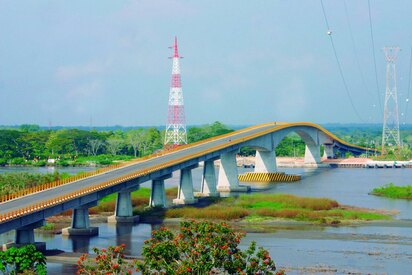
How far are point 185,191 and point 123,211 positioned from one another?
16.5 meters

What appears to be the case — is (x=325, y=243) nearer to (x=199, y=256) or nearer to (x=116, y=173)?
(x=116, y=173)

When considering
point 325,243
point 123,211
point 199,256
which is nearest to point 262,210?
point 123,211

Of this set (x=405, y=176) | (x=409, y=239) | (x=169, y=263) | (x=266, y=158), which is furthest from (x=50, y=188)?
(x=405, y=176)

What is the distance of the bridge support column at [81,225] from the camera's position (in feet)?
246

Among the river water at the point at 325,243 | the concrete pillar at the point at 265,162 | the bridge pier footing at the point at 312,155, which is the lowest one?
the river water at the point at 325,243

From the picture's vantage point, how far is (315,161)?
18838cm

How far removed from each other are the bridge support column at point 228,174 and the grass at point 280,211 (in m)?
22.7

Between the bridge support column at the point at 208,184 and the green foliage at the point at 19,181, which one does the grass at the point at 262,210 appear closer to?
the green foliage at the point at 19,181

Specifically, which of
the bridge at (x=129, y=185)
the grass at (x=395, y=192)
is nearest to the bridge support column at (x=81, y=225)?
the bridge at (x=129, y=185)

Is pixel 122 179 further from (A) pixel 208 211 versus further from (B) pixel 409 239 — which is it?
(B) pixel 409 239

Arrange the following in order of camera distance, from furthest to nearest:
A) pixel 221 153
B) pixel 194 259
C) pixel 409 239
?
pixel 221 153 < pixel 409 239 < pixel 194 259

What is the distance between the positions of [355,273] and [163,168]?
129ft

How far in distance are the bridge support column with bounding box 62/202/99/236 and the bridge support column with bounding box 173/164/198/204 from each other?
81.2 ft

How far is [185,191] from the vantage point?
100812 millimetres
